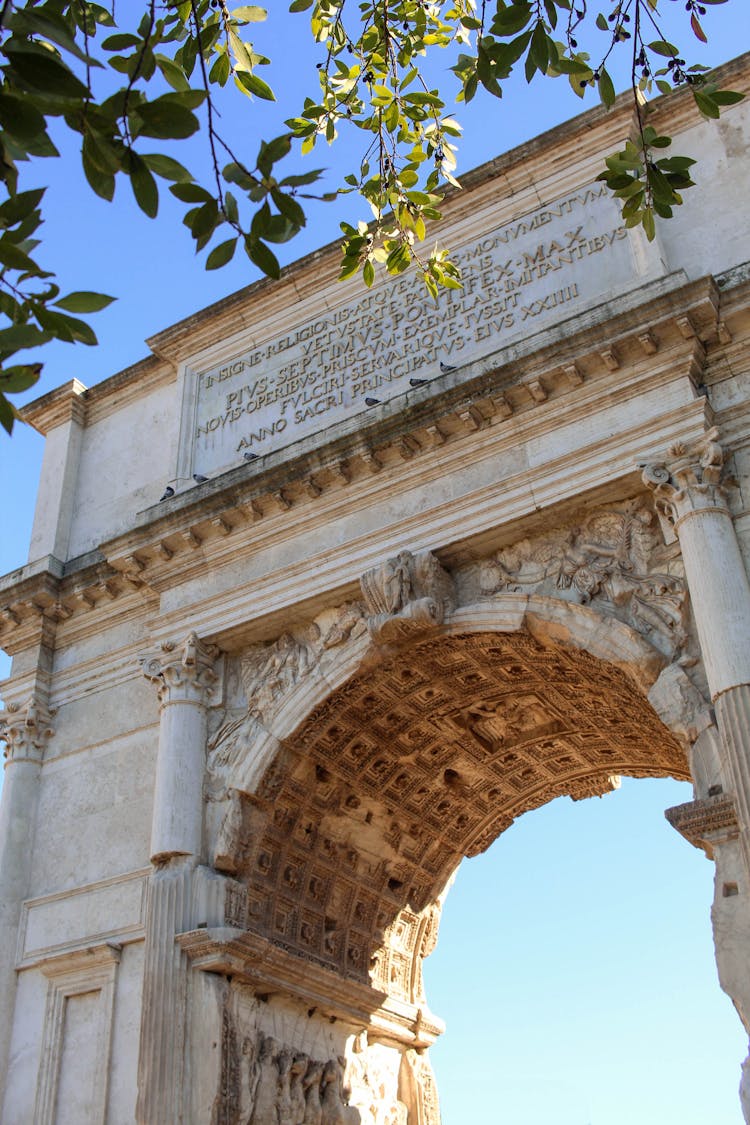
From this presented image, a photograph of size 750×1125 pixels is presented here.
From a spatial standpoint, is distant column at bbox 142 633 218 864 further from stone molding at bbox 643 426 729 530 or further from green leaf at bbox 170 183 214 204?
green leaf at bbox 170 183 214 204

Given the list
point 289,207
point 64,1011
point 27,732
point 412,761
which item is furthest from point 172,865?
point 289,207

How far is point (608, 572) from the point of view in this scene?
1022 centimetres

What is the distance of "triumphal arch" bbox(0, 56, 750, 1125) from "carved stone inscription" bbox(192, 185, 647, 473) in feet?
0.13

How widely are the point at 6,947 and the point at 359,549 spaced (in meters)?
5.08

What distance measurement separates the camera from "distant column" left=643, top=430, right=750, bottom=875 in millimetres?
8555

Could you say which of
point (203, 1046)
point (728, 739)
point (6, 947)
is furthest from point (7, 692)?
point (728, 739)

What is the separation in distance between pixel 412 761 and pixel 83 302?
8.85 m

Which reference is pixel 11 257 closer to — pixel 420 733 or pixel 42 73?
pixel 42 73

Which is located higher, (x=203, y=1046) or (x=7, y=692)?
(x=7, y=692)

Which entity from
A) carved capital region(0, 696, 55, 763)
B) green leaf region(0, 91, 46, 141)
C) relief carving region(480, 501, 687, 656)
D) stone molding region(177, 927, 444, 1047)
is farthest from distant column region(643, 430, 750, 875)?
carved capital region(0, 696, 55, 763)

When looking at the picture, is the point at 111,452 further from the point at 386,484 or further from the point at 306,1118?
the point at 306,1118

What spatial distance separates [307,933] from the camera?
11.9 meters

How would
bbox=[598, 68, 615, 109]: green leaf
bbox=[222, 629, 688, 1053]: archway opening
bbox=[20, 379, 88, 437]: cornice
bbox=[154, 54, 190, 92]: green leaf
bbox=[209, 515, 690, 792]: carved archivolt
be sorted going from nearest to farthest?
bbox=[154, 54, 190, 92]: green leaf → bbox=[598, 68, 615, 109]: green leaf → bbox=[209, 515, 690, 792]: carved archivolt → bbox=[222, 629, 688, 1053]: archway opening → bbox=[20, 379, 88, 437]: cornice

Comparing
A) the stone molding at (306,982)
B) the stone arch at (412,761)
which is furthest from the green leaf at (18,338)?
the stone molding at (306,982)
